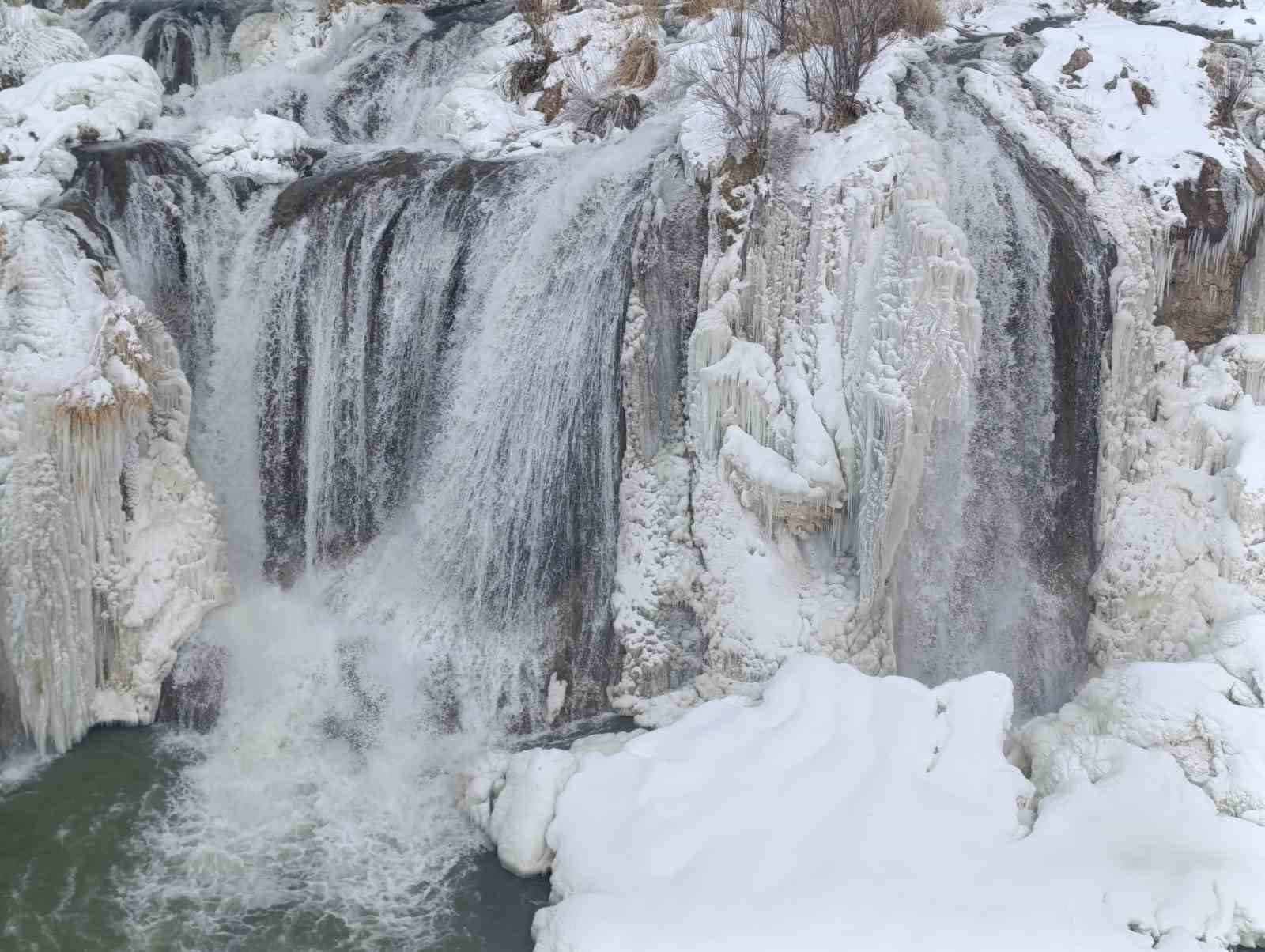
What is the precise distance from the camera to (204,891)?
23.5 feet

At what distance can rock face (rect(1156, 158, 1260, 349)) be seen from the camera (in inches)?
366

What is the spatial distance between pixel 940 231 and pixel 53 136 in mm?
8418

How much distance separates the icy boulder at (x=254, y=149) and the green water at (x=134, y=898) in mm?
5799

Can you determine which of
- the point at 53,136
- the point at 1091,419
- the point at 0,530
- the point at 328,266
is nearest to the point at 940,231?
the point at 1091,419

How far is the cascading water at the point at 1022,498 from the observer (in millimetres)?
8875

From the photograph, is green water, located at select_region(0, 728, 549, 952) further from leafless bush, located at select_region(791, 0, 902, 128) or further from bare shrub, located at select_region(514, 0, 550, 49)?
bare shrub, located at select_region(514, 0, 550, 49)

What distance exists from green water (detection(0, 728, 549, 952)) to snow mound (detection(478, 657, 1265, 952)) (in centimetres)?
50

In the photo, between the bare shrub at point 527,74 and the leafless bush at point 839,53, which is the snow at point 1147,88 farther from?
the bare shrub at point 527,74

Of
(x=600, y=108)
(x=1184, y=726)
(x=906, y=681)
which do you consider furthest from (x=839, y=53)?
(x=1184, y=726)

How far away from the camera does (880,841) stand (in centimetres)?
673

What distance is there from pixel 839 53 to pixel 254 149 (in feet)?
19.0

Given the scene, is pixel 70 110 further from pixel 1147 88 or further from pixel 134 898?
pixel 1147 88

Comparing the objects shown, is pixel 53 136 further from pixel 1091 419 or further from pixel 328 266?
pixel 1091 419

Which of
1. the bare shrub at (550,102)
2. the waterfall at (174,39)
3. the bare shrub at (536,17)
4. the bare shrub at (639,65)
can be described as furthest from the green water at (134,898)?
the waterfall at (174,39)
